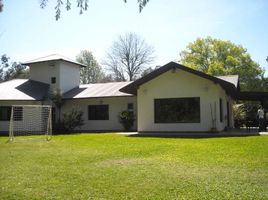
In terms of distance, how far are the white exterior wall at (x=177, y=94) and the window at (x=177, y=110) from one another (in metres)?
0.22

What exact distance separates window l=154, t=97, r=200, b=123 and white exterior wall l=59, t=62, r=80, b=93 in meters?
10.8

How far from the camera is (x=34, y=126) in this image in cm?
2670

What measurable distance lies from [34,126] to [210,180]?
21390mm

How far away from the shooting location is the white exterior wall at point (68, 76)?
96.8ft

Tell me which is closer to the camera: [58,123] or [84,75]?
[58,123]

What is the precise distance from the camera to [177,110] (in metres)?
21.3

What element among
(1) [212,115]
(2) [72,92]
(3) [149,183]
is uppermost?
(2) [72,92]

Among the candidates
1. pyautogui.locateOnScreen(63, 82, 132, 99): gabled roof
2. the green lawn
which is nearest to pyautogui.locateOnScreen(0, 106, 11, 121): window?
pyautogui.locateOnScreen(63, 82, 132, 99): gabled roof

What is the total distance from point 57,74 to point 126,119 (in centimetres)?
835

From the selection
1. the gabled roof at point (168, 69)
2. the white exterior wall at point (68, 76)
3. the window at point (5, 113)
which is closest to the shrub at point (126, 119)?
the gabled roof at point (168, 69)

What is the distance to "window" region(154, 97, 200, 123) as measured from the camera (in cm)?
2097

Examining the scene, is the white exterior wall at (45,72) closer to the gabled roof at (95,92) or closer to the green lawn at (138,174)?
the gabled roof at (95,92)

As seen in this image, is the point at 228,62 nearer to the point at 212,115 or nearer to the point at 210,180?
the point at 212,115

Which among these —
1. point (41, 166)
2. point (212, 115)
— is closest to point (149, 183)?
point (41, 166)
